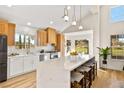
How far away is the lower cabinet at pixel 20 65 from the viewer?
5716 millimetres

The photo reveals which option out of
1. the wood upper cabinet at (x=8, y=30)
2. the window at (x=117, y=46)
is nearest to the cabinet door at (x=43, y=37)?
the wood upper cabinet at (x=8, y=30)

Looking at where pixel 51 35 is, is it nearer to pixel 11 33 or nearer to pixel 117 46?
pixel 11 33

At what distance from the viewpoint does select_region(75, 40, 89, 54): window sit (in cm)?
916

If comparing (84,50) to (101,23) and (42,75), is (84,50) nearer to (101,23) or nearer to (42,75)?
(101,23)

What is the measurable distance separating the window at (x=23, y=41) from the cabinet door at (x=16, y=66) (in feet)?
3.33

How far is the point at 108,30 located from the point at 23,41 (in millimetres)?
4598

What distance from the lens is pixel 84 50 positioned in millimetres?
9281

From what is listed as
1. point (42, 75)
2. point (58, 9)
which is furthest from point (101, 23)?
point (42, 75)

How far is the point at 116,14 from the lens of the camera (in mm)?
8438

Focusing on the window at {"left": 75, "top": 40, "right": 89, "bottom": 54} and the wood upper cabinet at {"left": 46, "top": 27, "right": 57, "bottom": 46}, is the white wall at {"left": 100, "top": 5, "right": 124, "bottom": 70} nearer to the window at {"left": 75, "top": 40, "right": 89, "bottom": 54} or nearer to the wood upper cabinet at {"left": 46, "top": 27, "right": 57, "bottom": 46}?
Result: the window at {"left": 75, "top": 40, "right": 89, "bottom": 54}

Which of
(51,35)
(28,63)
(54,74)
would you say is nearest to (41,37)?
(51,35)

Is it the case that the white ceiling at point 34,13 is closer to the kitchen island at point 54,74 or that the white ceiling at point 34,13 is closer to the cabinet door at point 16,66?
the cabinet door at point 16,66

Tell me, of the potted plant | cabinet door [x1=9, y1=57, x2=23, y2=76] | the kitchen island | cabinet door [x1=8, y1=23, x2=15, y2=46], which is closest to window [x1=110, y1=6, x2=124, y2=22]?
the potted plant
